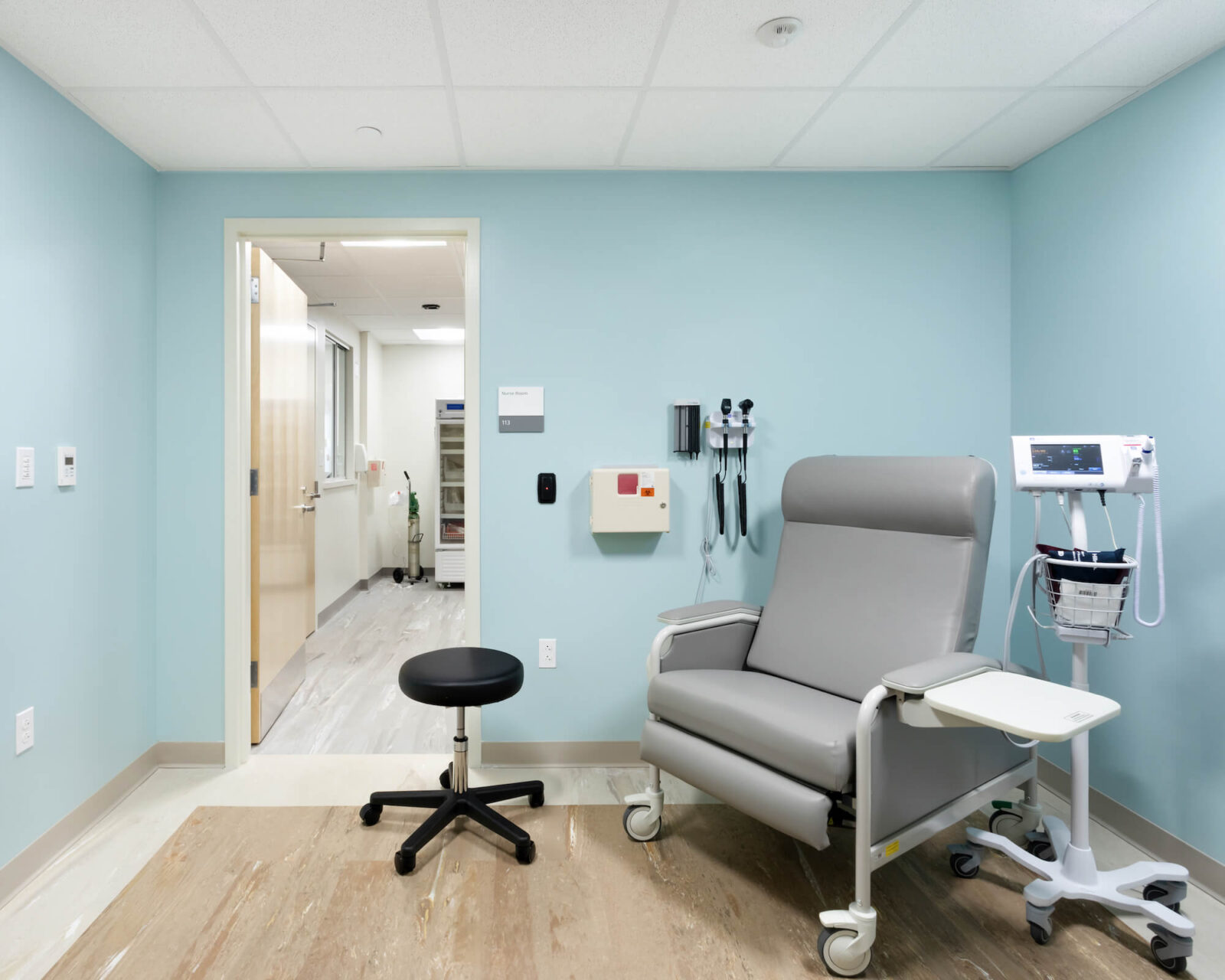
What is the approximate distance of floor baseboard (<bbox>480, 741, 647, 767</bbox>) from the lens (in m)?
2.49

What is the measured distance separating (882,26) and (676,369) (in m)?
1.17

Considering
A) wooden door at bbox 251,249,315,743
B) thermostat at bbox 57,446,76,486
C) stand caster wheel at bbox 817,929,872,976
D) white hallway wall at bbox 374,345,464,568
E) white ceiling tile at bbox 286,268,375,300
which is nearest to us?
stand caster wheel at bbox 817,929,872,976

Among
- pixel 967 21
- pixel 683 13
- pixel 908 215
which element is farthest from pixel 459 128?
pixel 908 215

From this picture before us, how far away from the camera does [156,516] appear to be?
243 centimetres

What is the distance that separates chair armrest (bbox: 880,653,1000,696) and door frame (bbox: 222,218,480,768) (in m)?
1.49

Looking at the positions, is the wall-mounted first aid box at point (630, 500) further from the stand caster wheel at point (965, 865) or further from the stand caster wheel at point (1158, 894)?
the stand caster wheel at point (1158, 894)

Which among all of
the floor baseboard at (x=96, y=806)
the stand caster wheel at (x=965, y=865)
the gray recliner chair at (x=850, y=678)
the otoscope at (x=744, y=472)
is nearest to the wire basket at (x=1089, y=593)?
the gray recliner chair at (x=850, y=678)

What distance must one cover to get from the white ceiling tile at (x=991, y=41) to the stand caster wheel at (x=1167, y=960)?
2.13m

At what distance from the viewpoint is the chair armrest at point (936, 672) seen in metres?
1.48

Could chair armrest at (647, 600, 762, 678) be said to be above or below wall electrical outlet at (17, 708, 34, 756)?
above

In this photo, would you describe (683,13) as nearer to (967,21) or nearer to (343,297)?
(967,21)

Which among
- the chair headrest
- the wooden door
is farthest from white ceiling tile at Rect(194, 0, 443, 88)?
the chair headrest

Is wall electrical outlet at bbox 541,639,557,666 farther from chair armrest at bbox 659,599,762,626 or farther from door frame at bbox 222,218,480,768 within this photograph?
chair armrest at bbox 659,599,762,626

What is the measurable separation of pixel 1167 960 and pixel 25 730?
112 inches
